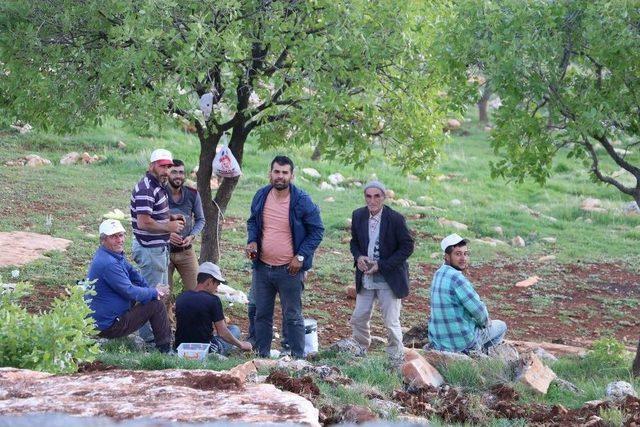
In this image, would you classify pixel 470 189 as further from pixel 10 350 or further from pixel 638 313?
pixel 10 350

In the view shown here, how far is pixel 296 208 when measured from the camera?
32.9 ft

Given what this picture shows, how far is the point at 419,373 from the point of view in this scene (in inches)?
322

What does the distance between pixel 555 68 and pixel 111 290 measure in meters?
4.38

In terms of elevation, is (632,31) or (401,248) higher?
(632,31)

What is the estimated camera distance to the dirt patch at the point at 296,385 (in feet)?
22.1

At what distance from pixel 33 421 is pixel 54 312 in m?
4.18

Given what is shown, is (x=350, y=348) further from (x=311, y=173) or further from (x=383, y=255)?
(x=311, y=173)

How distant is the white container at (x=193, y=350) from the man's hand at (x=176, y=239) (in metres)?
1.48

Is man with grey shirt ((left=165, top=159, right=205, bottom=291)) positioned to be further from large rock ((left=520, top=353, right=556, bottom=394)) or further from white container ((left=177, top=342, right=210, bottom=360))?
large rock ((left=520, top=353, right=556, bottom=394))

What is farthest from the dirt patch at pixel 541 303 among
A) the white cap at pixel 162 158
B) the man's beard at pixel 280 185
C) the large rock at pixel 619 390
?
the large rock at pixel 619 390

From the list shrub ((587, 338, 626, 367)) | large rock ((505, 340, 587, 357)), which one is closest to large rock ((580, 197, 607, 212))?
large rock ((505, 340, 587, 357))

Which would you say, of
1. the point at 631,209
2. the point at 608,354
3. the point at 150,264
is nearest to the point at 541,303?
the point at 608,354

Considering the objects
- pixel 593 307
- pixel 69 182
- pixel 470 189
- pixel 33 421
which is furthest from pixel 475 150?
pixel 33 421

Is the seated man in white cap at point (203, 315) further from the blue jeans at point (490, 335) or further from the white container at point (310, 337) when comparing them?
the blue jeans at point (490, 335)
